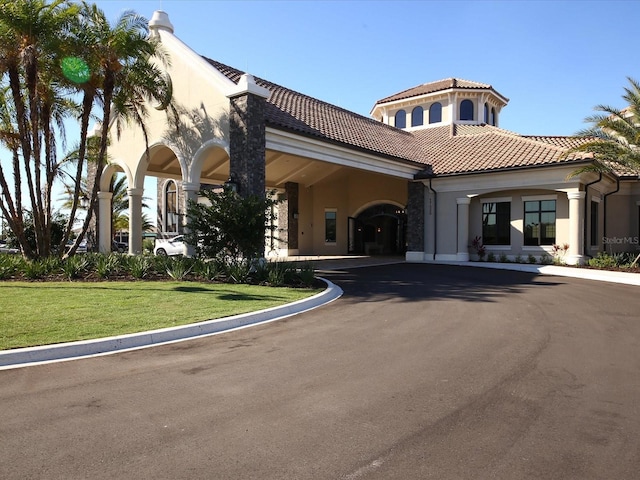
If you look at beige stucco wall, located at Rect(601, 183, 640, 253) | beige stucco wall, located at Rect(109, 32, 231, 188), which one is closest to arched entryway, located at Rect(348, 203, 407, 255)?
beige stucco wall, located at Rect(601, 183, 640, 253)

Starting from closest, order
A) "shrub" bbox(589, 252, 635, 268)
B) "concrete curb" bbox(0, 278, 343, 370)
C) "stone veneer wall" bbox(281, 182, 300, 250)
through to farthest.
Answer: "concrete curb" bbox(0, 278, 343, 370) → "shrub" bbox(589, 252, 635, 268) → "stone veneer wall" bbox(281, 182, 300, 250)

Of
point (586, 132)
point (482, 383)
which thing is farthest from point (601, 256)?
point (482, 383)

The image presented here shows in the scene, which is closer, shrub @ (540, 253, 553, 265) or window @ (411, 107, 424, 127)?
shrub @ (540, 253, 553, 265)

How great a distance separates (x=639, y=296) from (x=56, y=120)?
65.0 ft

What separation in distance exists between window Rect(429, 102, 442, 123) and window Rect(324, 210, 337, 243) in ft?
34.6

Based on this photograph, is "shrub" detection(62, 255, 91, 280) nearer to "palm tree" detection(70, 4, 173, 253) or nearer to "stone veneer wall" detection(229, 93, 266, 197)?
"palm tree" detection(70, 4, 173, 253)

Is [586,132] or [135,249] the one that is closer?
[586,132]

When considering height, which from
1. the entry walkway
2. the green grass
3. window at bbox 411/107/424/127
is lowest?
the green grass

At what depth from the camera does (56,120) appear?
17.5 meters

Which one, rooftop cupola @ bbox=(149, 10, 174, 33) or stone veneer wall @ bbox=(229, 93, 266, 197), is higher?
rooftop cupola @ bbox=(149, 10, 174, 33)

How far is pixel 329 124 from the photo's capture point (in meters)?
21.0

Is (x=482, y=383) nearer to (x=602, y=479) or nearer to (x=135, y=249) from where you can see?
(x=602, y=479)

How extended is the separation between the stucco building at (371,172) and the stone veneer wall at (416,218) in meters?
0.06

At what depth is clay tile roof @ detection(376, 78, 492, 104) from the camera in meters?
31.8
